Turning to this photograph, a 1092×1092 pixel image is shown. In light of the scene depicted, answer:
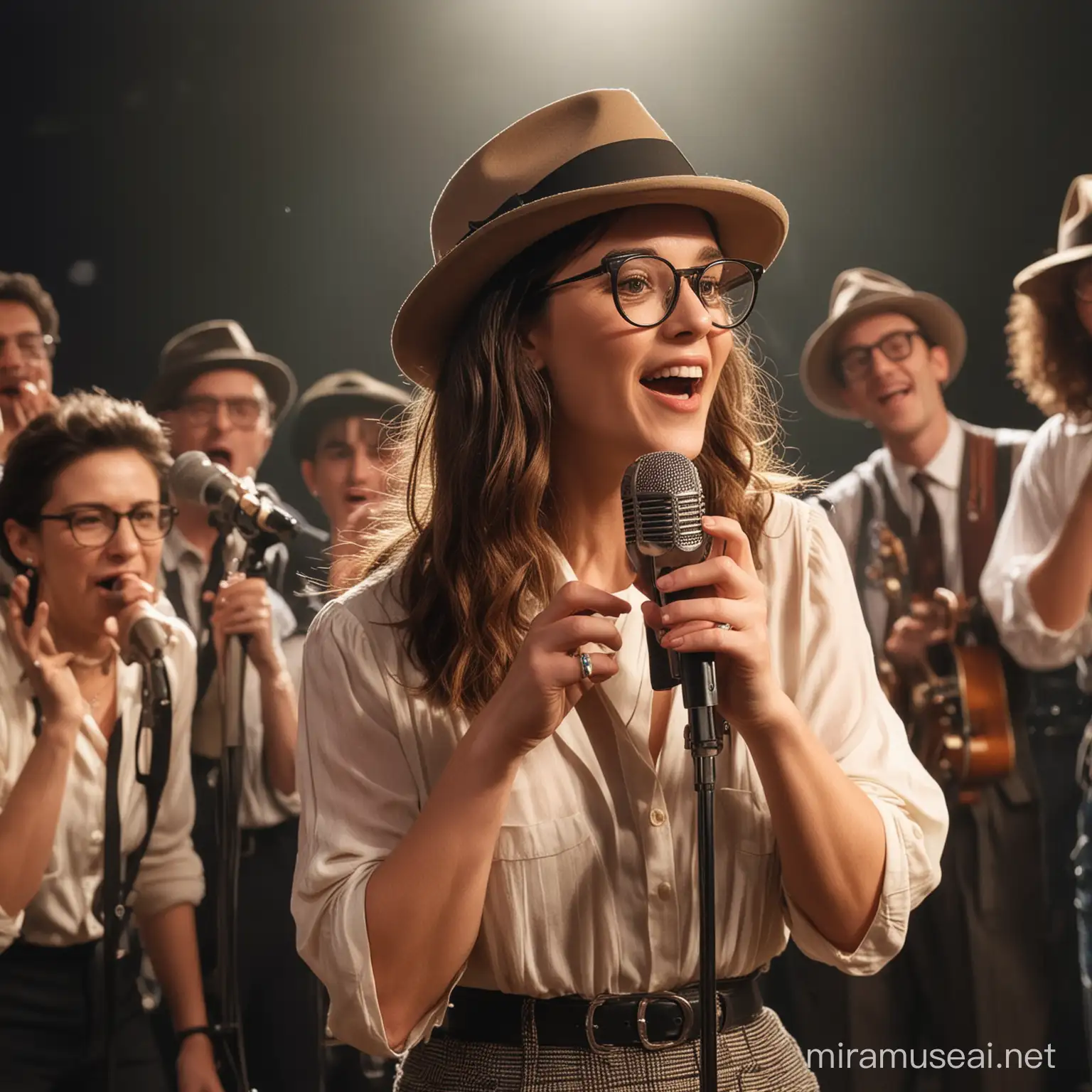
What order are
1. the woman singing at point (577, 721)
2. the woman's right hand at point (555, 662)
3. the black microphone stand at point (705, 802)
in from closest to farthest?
the black microphone stand at point (705, 802), the woman's right hand at point (555, 662), the woman singing at point (577, 721)

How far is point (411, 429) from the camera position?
191 cm

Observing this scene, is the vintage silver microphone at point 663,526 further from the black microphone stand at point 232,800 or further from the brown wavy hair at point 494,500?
the black microphone stand at point 232,800

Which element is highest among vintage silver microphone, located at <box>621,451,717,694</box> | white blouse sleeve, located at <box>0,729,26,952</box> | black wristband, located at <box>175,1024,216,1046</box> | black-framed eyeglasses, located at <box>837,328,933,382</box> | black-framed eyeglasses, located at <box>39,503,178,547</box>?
black-framed eyeglasses, located at <box>837,328,933,382</box>

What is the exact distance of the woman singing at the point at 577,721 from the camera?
137 cm

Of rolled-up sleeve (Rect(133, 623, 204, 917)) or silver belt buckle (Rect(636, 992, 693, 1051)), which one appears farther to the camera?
rolled-up sleeve (Rect(133, 623, 204, 917))

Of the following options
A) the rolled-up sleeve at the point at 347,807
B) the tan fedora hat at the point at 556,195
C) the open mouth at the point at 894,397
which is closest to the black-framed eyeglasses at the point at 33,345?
the tan fedora hat at the point at 556,195

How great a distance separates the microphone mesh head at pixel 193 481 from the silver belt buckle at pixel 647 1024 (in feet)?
5.63

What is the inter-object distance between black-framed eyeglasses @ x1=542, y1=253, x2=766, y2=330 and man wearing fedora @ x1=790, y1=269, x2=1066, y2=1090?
4.60 ft

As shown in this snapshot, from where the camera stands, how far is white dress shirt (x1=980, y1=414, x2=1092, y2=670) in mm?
2756

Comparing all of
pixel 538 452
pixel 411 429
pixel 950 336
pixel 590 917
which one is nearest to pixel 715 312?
pixel 538 452

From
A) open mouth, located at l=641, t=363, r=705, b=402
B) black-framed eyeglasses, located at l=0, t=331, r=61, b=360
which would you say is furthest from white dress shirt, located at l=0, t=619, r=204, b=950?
open mouth, located at l=641, t=363, r=705, b=402

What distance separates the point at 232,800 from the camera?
8.88 ft

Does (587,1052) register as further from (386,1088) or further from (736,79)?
(736,79)

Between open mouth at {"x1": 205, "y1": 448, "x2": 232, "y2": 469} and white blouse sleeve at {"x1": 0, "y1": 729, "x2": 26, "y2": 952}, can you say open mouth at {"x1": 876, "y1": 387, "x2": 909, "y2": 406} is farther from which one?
white blouse sleeve at {"x1": 0, "y1": 729, "x2": 26, "y2": 952}
